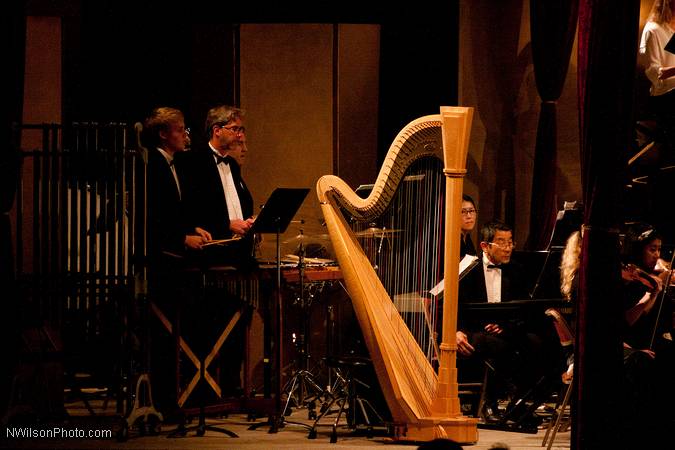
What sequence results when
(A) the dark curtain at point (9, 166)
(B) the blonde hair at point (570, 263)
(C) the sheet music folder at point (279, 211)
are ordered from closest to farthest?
(A) the dark curtain at point (9, 166) → (C) the sheet music folder at point (279, 211) → (B) the blonde hair at point (570, 263)

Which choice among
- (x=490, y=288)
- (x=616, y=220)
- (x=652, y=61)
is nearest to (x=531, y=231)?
(x=490, y=288)

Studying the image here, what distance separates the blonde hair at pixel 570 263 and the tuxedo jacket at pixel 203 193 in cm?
199

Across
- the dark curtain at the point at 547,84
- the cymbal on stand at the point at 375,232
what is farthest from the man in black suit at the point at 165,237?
the dark curtain at the point at 547,84

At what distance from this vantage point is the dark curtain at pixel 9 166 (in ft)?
18.5

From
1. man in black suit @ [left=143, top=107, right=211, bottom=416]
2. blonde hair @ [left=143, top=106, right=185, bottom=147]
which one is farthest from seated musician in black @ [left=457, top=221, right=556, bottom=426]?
blonde hair @ [left=143, top=106, right=185, bottom=147]

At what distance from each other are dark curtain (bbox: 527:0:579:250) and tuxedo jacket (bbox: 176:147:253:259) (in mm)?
2640

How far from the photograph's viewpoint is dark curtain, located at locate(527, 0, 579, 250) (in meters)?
8.05

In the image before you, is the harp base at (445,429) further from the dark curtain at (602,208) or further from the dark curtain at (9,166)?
the dark curtain at (9,166)

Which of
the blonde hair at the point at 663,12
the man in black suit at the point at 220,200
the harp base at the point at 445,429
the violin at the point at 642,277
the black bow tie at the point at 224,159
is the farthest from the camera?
the blonde hair at the point at 663,12

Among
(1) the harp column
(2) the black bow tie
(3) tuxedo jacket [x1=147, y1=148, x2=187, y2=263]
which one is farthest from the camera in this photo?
(2) the black bow tie

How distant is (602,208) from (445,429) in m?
1.70

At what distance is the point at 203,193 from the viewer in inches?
255

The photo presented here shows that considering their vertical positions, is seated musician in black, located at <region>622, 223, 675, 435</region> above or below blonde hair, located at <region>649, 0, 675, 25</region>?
below

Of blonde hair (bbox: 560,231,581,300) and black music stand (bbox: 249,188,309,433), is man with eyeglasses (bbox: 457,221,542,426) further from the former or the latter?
black music stand (bbox: 249,188,309,433)
